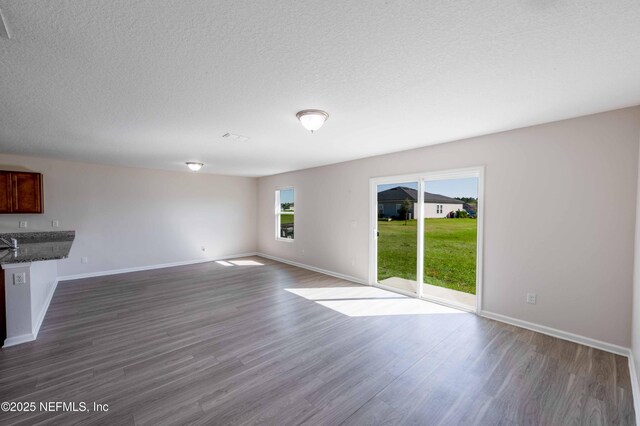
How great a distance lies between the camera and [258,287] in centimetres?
480

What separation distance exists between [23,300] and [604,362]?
5.89 meters

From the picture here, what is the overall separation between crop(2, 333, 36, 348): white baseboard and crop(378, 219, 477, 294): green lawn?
4.81m

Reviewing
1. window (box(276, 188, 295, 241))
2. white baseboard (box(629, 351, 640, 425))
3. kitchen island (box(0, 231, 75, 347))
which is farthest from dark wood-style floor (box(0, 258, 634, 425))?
window (box(276, 188, 295, 241))

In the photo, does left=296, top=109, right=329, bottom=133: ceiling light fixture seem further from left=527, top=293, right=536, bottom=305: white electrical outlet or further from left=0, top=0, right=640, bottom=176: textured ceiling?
left=527, top=293, right=536, bottom=305: white electrical outlet

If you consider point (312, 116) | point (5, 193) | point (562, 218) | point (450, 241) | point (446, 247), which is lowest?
point (446, 247)

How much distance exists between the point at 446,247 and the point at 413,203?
0.92 metres

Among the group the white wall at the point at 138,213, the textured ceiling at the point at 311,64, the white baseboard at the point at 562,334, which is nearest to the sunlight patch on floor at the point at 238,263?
the white wall at the point at 138,213

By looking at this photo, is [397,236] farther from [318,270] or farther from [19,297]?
[19,297]

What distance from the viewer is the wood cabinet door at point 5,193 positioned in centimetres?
438

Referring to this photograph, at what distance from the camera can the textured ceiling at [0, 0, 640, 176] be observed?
4.39 feet

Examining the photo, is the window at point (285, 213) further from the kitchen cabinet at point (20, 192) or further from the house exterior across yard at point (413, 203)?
the kitchen cabinet at point (20, 192)

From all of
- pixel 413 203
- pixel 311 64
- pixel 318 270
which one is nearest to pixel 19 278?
pixel 311 64

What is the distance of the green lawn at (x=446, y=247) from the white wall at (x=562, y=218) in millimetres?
648

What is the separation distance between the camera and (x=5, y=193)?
4422 mm
